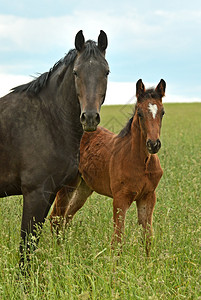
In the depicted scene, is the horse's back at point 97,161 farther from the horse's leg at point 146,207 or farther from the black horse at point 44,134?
the black horse at point 44,134

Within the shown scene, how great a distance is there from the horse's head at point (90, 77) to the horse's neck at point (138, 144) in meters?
1.05

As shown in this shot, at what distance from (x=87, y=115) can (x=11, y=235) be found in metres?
2.17

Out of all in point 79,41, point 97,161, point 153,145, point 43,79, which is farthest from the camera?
point 97,161

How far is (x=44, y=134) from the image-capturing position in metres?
3.76

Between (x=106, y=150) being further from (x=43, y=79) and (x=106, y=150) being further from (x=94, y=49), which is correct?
(x=94, y=49)

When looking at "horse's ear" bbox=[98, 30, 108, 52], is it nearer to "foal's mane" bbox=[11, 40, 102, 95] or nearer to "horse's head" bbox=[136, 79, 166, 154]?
"foal's mane" bbox=[11, 40, 102, 95]

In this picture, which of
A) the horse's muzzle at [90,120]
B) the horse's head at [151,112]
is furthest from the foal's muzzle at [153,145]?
the horse's muzzle at [90,120]

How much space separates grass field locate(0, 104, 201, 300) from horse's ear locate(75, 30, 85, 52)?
0.98 m

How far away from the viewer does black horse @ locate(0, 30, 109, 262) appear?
3607 mm

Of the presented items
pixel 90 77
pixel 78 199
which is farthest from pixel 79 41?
pixel 78 199

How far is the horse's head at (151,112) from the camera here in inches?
149

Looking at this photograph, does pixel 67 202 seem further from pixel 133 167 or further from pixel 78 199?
pixel 133 167

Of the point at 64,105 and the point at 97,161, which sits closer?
the point at 64,105

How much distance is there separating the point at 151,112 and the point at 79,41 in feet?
3.72
